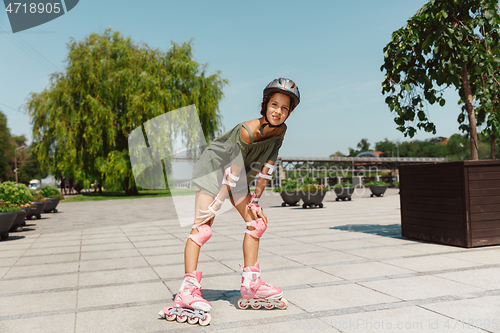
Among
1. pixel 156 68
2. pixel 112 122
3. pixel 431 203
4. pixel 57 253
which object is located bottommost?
pixel 57 253

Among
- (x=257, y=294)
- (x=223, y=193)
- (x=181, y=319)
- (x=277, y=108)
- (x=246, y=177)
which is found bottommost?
(x=181, y=319)

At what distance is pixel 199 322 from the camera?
2977 mm

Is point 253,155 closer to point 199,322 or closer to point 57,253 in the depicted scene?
point 199,322

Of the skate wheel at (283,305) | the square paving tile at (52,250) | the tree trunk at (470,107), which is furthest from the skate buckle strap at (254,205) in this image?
the tree trunk at (470,107)

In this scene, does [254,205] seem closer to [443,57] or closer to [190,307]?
[190,307]

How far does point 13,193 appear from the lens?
985 centimetres

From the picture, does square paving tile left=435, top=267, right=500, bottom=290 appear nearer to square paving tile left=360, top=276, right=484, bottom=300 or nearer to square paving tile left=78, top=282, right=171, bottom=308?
square paving tile left=360, top=276, right=484, bottom=300

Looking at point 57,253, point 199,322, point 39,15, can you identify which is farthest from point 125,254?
point 39,15

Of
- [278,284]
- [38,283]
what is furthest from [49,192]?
[278,284]

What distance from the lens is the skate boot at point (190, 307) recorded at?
301 centimetres

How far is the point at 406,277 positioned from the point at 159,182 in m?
28.4

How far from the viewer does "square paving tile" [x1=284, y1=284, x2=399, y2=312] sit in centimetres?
334

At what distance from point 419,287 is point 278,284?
141cm

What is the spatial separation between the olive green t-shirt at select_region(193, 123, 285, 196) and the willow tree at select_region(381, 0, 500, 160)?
170 inches
